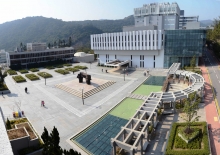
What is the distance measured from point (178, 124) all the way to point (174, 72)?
699 inches

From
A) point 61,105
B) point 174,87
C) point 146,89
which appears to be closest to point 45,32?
point 146,89

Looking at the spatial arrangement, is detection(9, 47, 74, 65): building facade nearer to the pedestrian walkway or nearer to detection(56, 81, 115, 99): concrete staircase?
detection(56, 81, 115, 99): concrete staircase

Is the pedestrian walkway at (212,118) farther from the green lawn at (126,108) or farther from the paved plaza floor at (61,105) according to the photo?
the green lawn at (126,108)

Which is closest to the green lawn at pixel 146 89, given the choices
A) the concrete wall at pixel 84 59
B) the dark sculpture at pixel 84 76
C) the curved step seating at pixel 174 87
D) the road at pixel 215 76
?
the curved step seating at pixel 174 87

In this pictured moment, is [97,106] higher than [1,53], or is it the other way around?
[1,53]

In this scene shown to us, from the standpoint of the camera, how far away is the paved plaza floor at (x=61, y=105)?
18641 millimetres

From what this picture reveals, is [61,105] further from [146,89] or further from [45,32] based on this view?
[45,32]

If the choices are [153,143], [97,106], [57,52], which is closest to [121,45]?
[57,52]

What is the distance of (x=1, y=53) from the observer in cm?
8888

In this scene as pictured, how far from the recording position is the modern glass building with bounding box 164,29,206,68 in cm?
4222

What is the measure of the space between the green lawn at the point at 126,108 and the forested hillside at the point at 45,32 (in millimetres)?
96325

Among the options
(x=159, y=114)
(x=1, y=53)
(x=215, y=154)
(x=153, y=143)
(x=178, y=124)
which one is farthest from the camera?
(x=1, y=53)

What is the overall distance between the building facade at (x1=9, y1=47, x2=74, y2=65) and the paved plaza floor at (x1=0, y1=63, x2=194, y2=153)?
1988 cm

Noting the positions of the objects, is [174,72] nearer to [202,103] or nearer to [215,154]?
[202,103]
